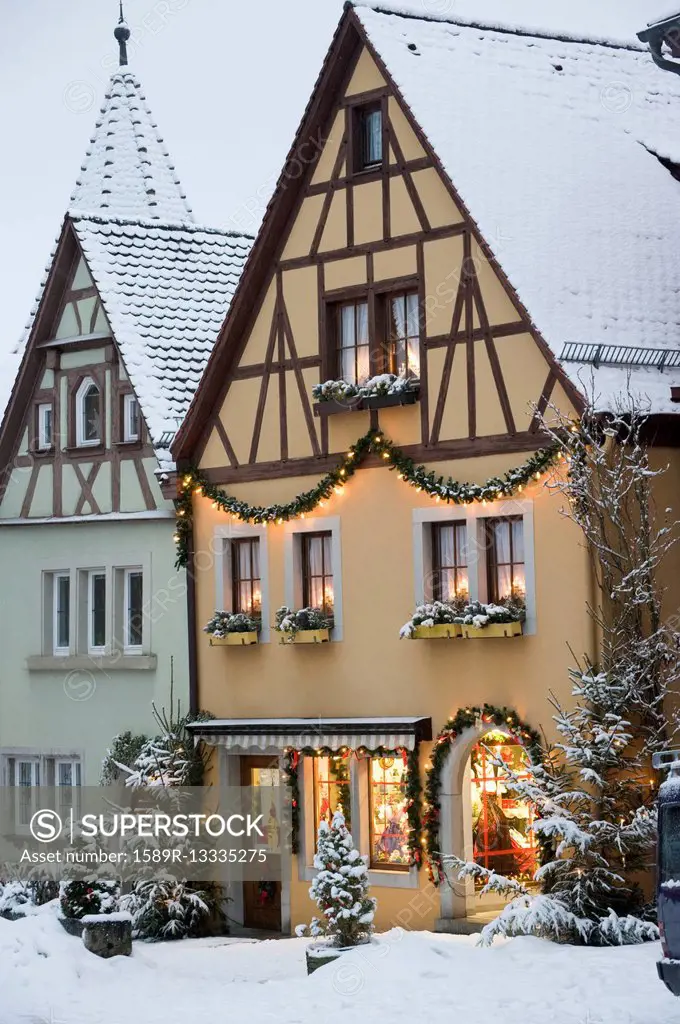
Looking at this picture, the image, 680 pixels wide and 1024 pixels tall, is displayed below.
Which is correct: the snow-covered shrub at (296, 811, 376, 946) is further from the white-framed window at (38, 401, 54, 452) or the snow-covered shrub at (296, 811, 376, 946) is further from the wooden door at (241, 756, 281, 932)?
the white-framed window at (38, 401, 54, 452)

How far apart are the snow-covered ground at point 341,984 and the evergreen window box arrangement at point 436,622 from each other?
11.3 feet

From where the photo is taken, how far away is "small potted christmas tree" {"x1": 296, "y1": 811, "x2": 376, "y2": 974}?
19062mm

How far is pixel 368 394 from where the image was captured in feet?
73.3

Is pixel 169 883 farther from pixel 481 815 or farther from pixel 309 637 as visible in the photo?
pixel 481 815

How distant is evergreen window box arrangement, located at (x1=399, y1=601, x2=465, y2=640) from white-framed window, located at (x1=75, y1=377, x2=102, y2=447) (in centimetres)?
724

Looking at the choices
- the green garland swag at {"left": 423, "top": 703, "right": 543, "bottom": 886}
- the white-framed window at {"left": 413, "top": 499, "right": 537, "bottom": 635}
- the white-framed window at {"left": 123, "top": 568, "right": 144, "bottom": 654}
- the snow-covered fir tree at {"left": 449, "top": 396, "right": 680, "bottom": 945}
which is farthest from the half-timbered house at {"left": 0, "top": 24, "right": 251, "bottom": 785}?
the snow-covered fir tree at {"left": 449, "top": 396, "right": 680, "bottom": 945}

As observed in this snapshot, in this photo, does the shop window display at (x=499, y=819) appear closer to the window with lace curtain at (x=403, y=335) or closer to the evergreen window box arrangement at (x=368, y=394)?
the evergreen window box arrangement at (x=368, y=394)

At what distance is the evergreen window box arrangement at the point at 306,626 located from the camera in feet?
75.2

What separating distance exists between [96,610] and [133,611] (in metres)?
0.82

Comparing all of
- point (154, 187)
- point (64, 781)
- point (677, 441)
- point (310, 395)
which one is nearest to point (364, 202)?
point (310, 395)

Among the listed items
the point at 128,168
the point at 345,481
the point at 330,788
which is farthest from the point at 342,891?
the point at 128,168

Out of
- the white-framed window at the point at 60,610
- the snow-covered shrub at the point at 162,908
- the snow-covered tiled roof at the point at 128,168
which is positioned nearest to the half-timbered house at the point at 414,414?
the snow-covered shrub at the point at 162,908

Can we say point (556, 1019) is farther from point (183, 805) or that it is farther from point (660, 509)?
point (183, 805)

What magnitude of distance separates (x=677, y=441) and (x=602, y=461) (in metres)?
1.53
